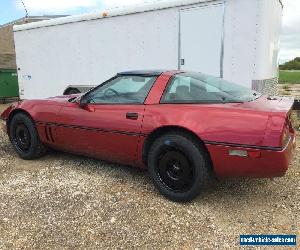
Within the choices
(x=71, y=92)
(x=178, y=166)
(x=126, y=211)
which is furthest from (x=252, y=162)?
(x=71, y=92)

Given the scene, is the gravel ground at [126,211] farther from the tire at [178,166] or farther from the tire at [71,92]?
the tire at [71,92]

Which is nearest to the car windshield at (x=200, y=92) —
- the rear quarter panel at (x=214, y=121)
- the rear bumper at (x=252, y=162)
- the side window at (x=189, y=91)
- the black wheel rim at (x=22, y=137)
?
the side window at (x=189, y=91)

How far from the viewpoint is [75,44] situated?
8.43 metres

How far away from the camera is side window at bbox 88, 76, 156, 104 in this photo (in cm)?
397

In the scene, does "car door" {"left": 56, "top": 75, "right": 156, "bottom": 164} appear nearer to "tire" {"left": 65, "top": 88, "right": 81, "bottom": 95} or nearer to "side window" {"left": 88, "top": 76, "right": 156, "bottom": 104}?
"side window" {"left": 88, "top": 76, "right": 156, "bottom": 104}

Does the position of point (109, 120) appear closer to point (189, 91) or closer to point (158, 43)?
point (189, 91)

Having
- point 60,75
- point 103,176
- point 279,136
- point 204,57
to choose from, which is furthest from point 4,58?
point 279,136

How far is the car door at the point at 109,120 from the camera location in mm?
3875

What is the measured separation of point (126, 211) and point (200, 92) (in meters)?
1.47

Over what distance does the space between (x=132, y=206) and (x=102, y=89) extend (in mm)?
1563

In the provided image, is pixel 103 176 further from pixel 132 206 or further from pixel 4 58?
pixel 4 58

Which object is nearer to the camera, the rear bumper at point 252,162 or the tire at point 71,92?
the rear bumper at point 252,162

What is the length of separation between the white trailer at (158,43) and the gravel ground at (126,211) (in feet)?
7.92

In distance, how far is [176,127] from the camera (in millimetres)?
3541
